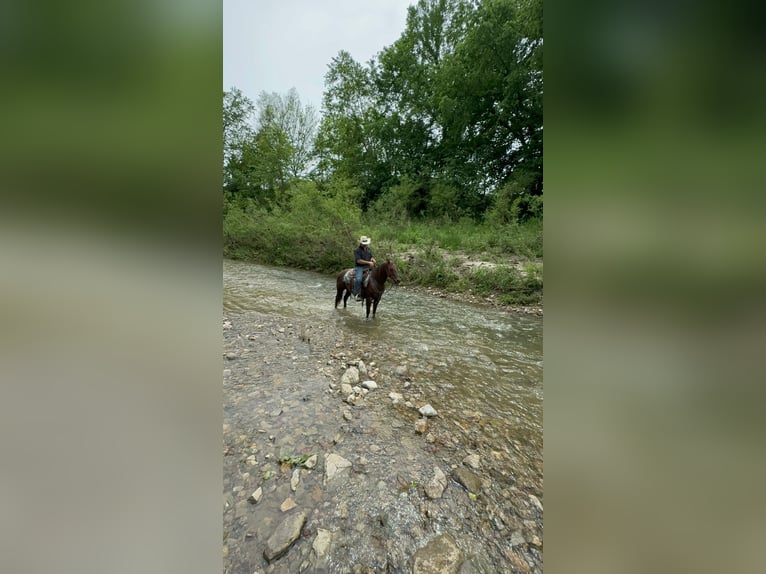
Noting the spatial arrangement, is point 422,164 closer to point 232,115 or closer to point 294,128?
point 294,128

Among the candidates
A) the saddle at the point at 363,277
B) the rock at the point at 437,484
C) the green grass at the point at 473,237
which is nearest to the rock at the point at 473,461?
the rock at the point at 437,484

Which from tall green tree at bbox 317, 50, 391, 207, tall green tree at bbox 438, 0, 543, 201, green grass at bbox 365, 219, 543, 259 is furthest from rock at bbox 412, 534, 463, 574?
tall green tree at bbox 317, 50, 391, 207

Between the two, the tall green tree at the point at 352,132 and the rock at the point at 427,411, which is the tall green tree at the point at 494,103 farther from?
the rock at the point at 427,411

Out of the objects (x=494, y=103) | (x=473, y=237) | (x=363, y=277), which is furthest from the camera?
(x=494, y=103)

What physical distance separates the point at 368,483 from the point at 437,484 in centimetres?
51

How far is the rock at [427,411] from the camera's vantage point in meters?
3.16

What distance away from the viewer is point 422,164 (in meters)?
21.0

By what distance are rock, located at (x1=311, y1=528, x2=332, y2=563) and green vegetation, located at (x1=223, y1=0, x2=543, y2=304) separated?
784 cm

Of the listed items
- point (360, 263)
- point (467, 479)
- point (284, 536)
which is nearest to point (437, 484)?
point (467, 479)

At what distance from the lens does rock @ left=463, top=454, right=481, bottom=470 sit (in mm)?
2421
